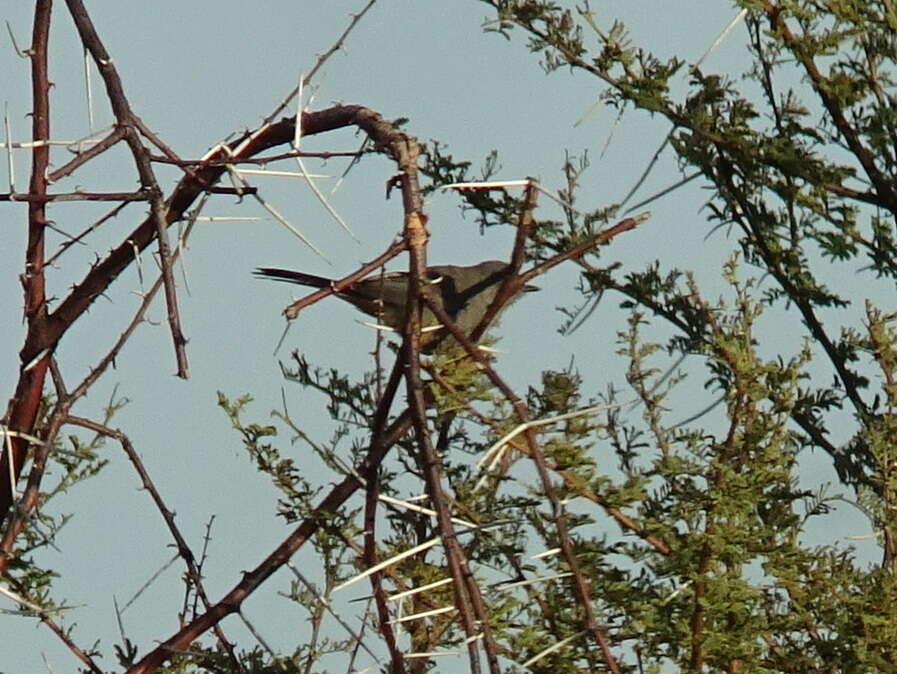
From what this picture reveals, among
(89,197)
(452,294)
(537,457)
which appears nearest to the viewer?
(537,457)

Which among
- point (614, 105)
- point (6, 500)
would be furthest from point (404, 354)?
point (614, 105)

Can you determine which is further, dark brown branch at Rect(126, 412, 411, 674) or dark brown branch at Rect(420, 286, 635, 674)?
dark brown branch at Rect(126, 412, 411, 674)

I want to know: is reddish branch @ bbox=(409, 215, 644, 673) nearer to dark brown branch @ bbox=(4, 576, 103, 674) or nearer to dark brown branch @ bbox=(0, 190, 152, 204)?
dark brown branch @ bbox=(0, 190, 152, 204)

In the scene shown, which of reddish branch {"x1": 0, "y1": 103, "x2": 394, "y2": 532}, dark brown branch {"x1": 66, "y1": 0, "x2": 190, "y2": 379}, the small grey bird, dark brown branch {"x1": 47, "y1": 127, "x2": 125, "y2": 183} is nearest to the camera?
dark brown branch {"x1": 66, "y1": 0, "x2": 190, "y2": 379}

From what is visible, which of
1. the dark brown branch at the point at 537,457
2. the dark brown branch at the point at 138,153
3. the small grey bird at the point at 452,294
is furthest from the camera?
the small grey bird at the point at 452,294

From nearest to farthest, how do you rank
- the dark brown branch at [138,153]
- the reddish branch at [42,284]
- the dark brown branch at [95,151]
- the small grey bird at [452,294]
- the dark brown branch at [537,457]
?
the dark brown branch at [537,457], the dark brown branch at [138,153], the dark brown branch at [95,151], the reddish branch at [42,284], the small grey bird at [452,294]

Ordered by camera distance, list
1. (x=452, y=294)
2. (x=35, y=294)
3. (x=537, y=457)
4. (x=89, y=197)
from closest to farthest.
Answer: (x=537, y=457) < (x=89, y=197) < (x=35, y=294) < (x=452, y=294)

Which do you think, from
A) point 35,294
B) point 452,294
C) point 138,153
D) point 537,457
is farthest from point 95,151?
point 452,294

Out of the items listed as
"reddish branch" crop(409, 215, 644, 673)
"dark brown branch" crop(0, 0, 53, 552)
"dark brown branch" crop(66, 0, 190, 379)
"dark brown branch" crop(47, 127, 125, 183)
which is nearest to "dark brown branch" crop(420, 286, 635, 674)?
"reddish branch" crop(409, 215, 644, 673)

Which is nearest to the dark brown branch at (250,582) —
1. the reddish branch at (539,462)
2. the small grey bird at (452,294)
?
the reddish branch at (539,462)

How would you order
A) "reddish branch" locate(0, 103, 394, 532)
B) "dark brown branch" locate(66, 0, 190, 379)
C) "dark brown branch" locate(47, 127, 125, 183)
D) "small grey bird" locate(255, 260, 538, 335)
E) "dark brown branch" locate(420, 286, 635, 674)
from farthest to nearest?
"small grey bird" locate(255, 260, 538, 335), "reddish branch" locate(0, 103, 394, 532), "dark brown branch" locate(47, 127, 125, 183), "dark brown branch" locate(66, 0, 190, 379), "dark brown branch" locate(420, 286, 635, 674)

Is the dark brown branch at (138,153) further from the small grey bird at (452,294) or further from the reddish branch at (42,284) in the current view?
the small grey bird at (452,294)

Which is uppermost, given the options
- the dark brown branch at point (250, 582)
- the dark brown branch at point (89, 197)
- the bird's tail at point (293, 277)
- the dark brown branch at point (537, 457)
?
the bird's tail at point (293, 277)

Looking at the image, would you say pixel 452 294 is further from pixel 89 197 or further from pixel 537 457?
pixel 537 457
